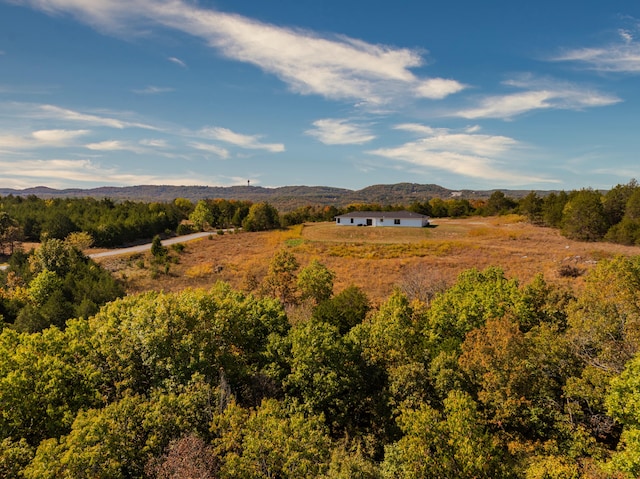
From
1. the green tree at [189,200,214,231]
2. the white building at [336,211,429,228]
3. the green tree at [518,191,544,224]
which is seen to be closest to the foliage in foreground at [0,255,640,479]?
the white building at [336,211,429,228]

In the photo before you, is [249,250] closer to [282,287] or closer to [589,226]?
[282,287]

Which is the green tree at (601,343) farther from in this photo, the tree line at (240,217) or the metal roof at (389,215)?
the metal roof at (389,215)

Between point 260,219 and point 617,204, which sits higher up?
point 617,204

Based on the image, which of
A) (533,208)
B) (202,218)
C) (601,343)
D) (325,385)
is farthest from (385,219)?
(325,385)

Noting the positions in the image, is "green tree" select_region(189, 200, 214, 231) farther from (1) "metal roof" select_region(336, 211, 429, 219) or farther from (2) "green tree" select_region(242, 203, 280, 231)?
(1) "metal roof" select_region(336, 211, 429, 219)

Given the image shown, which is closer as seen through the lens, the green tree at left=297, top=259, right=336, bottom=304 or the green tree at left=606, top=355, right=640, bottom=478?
the green tree at left=606, top=355, right=640, bottom=478

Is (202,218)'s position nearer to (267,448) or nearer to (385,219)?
(385,219)
